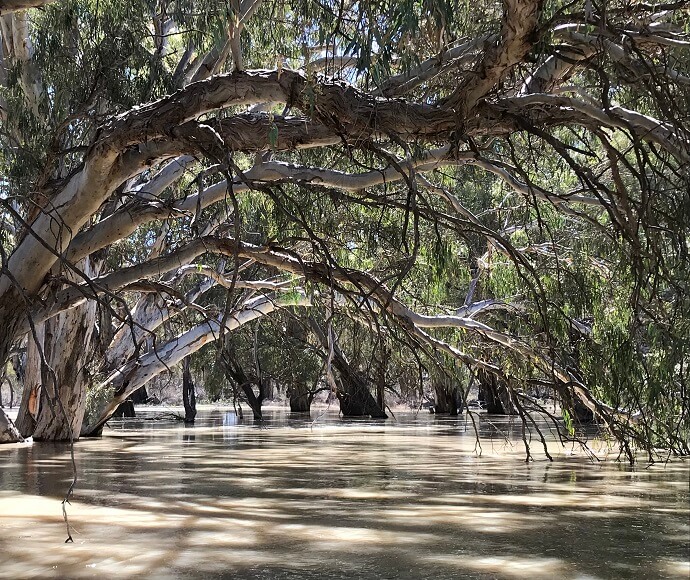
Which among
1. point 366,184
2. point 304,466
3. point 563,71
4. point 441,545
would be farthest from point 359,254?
point 441,545

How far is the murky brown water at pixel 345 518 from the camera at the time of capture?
13.0ft

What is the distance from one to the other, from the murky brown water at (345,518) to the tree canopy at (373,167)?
0.60 metres

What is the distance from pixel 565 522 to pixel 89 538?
92.9 inches

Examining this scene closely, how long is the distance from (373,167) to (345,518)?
2494 mm

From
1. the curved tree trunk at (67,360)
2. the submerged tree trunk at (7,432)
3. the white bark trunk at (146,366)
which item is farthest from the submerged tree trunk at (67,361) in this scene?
the white bark trunk at (146,366)

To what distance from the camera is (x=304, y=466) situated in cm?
887

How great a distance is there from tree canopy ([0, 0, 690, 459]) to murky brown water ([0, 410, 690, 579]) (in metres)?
0.60

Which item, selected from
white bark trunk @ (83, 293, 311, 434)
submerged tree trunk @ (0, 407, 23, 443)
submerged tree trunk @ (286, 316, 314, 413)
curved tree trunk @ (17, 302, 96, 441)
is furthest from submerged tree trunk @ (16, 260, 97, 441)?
submerged tree trunk @ (286, 316, 314, 413)

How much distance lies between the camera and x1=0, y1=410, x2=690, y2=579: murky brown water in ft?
13.0

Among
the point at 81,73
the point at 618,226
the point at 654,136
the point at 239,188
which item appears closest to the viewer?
the point at 654,136

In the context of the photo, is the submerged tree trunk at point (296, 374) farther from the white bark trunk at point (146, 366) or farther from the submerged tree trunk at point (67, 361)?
the submerged tree trunk at point (67, 361)

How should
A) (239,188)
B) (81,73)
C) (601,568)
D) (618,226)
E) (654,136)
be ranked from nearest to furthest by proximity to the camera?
(601,568), (654,136), (618,226), (239,188), (81,73)

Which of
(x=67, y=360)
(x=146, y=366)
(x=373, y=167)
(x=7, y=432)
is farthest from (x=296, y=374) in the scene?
(x=373, y=167)

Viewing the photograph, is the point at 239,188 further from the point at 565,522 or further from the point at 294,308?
the point at 294,308
